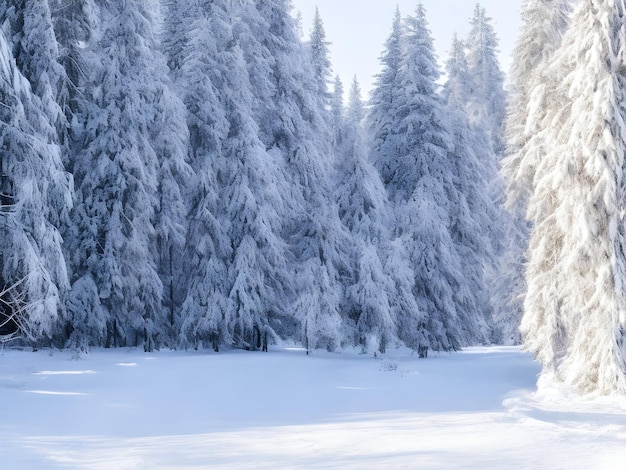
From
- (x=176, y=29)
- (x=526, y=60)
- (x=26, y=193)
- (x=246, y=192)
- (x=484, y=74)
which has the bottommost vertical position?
(x=26, y=193)

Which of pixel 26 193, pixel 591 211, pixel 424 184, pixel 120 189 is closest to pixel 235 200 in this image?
pixel 120 189

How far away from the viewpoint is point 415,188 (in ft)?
85.4

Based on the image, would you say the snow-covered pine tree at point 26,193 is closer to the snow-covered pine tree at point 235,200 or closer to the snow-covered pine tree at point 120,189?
the snow-covered pine tree at point 120,189

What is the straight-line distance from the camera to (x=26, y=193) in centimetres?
1377

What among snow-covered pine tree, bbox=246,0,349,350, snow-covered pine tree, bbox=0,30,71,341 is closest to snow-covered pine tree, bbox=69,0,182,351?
snow-covered pine tree, bbox=246,0,349,350

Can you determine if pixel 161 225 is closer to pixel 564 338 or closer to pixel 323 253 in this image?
pixel 323 253

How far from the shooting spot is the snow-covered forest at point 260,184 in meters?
18.7

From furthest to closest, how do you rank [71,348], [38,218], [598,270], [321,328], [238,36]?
[238,36]
[321,328]
[71,348]
[38,218]
[598,270]

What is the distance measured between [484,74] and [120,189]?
3245cm

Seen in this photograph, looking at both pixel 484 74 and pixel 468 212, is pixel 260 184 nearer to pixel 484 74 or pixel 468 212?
pixel 468 212

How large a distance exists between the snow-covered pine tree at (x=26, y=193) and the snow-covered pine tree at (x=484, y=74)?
1254 inches

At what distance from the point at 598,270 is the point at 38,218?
11.8m

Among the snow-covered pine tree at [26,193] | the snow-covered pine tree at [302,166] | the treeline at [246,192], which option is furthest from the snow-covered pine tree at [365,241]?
the snow-covered pine tree at [26,193]

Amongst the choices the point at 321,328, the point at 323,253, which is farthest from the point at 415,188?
the point at 321,328
